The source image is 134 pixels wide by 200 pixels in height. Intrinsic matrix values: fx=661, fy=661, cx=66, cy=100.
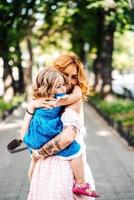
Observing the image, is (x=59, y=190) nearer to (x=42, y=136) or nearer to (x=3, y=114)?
(x=42, y=136)

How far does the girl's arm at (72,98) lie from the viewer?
5238 millimetres

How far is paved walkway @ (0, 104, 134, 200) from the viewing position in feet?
32.0

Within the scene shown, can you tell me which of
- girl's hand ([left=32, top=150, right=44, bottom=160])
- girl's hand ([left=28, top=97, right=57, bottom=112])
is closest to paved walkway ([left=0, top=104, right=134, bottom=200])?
girl's hand ([left=32, top=150, right=44, bottom=160])

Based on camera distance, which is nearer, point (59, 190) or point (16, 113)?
point (59, 190)

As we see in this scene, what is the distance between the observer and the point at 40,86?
5.17 metres

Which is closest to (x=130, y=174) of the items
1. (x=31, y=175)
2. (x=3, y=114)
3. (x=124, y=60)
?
(x=31, y=175)

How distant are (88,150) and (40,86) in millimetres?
10276

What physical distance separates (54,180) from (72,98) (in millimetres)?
673

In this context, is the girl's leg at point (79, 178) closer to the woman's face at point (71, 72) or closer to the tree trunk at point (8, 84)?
the woman's face at point (71, 72)

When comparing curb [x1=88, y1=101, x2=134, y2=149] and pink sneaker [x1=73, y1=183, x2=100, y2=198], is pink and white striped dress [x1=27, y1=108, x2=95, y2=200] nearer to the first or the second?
pink sneaker [x1=73, y1=183, x2=100, y2=198]

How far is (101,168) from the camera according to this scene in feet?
40.3

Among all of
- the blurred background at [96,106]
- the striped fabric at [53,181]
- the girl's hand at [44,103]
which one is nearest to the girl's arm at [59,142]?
the striped fabric at [53,181]

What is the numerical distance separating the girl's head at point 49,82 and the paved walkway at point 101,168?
425 centimetres

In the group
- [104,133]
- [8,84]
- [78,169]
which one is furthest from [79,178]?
[8,84]
